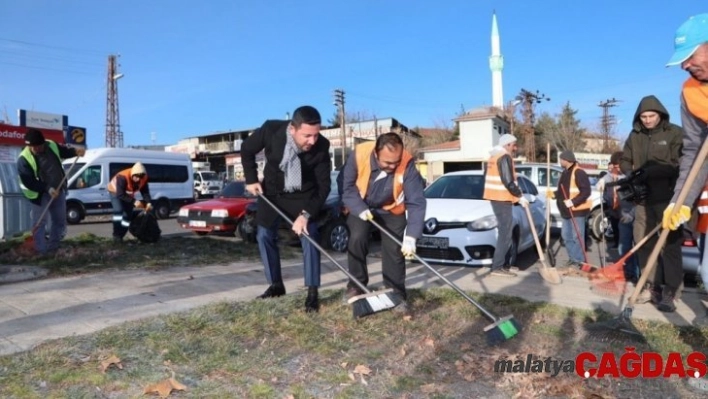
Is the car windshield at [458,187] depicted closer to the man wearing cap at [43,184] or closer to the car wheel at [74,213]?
the man wearing cap at [43,184]

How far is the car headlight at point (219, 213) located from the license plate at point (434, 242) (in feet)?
16.4

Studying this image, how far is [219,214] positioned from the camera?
10.7m

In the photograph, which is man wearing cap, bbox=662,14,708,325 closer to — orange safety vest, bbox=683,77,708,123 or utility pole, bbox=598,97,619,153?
orange safety vest, bbox=683,77,708,123

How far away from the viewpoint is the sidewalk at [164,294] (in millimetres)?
3993

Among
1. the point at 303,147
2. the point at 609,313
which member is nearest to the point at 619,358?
the point at 609,313

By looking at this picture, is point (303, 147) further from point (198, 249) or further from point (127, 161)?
point (127, 161)

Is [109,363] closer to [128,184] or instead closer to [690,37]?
[690,37]

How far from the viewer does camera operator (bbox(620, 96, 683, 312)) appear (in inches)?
187

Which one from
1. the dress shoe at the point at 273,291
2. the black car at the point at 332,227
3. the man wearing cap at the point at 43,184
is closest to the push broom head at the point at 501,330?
the dress shoe at the point at 273,291

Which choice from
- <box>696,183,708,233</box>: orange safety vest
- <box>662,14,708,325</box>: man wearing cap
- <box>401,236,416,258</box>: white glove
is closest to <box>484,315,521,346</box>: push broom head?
<box>401,236,416,258</box>: white glove

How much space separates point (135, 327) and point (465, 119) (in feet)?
128

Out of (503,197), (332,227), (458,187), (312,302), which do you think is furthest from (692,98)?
(332,227)

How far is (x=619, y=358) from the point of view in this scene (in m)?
3.38

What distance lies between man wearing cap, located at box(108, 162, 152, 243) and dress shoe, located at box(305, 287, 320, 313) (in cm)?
533
